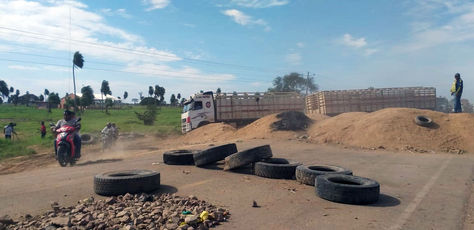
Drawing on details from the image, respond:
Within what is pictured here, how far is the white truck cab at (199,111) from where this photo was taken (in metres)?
23.5

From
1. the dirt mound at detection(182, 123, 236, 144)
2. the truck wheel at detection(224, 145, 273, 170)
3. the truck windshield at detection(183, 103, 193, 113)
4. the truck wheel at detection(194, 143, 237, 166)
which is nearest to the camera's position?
the truck wheel at detection(224, 145, 273, 170)

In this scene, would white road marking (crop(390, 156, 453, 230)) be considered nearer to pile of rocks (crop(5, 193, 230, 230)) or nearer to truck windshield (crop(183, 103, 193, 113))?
pile of rocks (crop(5, 193, 230, 230))

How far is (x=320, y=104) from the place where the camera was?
1121 inches

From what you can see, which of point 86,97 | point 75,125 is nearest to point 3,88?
point 86,97

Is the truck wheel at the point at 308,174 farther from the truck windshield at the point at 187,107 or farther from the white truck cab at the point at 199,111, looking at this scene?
the truck windshield at the point at 187,107

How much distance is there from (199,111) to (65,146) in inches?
557

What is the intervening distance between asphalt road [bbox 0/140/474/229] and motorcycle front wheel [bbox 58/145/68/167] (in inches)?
53.6

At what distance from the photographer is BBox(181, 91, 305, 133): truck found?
23.8m

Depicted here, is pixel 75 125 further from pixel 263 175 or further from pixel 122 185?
pixel 263 175

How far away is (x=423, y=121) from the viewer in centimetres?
1541

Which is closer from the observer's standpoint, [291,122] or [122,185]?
[122,185]

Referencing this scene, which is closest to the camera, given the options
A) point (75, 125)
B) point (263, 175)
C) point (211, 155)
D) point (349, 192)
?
point (349, 192)

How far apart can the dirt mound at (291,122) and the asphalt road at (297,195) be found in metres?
8.76

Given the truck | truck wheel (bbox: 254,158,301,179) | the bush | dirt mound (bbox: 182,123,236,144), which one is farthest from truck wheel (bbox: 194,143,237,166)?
the bush
